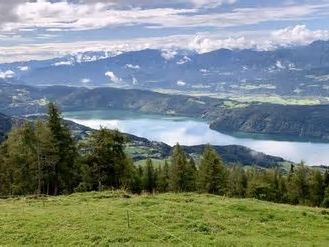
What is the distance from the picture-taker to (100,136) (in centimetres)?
6850

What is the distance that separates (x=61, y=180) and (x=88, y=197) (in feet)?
84.5

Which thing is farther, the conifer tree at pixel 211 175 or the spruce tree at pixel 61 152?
the conifer tree at pixel 211 175

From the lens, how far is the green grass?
25.2 meters

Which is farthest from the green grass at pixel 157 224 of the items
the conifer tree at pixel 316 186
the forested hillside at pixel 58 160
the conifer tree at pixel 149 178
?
the conifer tree at pixel 316 186

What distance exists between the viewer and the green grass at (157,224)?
25.2m

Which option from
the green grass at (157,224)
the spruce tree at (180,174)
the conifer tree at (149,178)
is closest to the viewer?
the green grass at (157,224)

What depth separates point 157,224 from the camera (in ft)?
93.8

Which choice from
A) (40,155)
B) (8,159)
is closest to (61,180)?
(40,155)

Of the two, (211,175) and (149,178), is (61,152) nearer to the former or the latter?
(211,175)

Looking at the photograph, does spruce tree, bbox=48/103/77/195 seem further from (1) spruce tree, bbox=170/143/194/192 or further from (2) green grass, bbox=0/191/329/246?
(1) spruce tree, bbox=170/143/194/192

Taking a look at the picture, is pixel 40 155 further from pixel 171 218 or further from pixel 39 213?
pixel 171 218

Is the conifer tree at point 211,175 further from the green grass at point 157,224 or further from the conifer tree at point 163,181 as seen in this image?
the green grass at point 157,224

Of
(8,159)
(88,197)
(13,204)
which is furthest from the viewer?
(8,159)

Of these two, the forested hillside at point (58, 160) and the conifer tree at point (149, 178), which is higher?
the forested hillside at point (58, 160)
